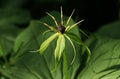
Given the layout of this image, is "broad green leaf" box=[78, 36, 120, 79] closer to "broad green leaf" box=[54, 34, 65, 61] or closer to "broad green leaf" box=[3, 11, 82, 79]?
"broad green leaf" box=[3, 11, 82, 79]

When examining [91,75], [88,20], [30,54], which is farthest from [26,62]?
[88,20]

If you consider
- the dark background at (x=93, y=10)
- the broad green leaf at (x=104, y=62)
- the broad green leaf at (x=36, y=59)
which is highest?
the broad green leaf at (x=36, y=59)

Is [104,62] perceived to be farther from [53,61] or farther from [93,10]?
[93,10]

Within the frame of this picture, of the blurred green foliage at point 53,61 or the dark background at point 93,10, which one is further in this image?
the dark background at point 93,10

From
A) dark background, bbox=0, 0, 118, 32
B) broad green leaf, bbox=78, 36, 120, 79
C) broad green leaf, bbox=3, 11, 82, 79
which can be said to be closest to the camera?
broad green leaf, bbox=78, 36, 120, 79

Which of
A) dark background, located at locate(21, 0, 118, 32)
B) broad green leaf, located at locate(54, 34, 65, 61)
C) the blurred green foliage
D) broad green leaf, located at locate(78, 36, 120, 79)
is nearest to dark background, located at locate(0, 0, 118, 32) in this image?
dark background, located at locate(21, 0, 118, 32)

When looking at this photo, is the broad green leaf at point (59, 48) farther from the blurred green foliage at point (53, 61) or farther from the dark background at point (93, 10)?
the dark background at point (93, 10)

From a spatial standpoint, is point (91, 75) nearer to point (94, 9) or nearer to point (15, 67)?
point (15, 67)

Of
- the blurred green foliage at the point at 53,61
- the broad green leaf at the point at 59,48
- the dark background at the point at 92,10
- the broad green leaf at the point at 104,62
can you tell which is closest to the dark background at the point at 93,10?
the dark background at the point at 92,10
